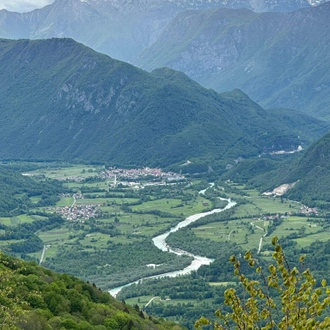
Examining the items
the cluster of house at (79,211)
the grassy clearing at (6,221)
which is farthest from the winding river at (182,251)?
the grassy clearing at (6,221)

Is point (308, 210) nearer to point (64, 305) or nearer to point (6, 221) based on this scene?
point (6, 221)

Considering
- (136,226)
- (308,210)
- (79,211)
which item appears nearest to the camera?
(136,226)

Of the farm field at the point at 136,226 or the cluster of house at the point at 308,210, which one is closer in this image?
the farm field at the point at 136,226

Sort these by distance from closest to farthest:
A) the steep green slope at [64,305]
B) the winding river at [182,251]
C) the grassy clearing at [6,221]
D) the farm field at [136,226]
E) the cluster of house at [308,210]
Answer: the steep green slope at [64,305] → the winding river at [182,251] → the farm field at [136,226] → the grassy clearing at [6,221] → the cluster of house at [308,210]

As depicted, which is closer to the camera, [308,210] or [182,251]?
[182,251]

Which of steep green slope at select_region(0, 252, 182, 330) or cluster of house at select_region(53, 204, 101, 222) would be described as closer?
steep green slope at select_region(0, 252, 182, 330)

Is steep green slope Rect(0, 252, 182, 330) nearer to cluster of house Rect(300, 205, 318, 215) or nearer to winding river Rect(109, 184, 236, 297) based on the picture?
winding river Rect(109, 184, 236, 297)

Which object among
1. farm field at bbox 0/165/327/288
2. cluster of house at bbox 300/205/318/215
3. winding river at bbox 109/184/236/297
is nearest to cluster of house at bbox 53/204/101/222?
farm field at bbox 0/165/327/288

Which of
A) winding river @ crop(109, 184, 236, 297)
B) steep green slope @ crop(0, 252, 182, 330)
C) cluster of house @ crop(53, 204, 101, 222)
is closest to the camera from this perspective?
steep green slope @ crop(0, 252, 182, 330)

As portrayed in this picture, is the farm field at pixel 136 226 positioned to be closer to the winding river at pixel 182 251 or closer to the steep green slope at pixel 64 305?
the winding river at pixel 182 251

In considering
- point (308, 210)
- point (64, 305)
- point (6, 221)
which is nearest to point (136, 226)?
point (6, 221)

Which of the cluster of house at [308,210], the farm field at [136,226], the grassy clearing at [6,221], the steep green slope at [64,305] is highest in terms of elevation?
the steep green slope at [64,305]

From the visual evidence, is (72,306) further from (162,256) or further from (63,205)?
(63,205)
